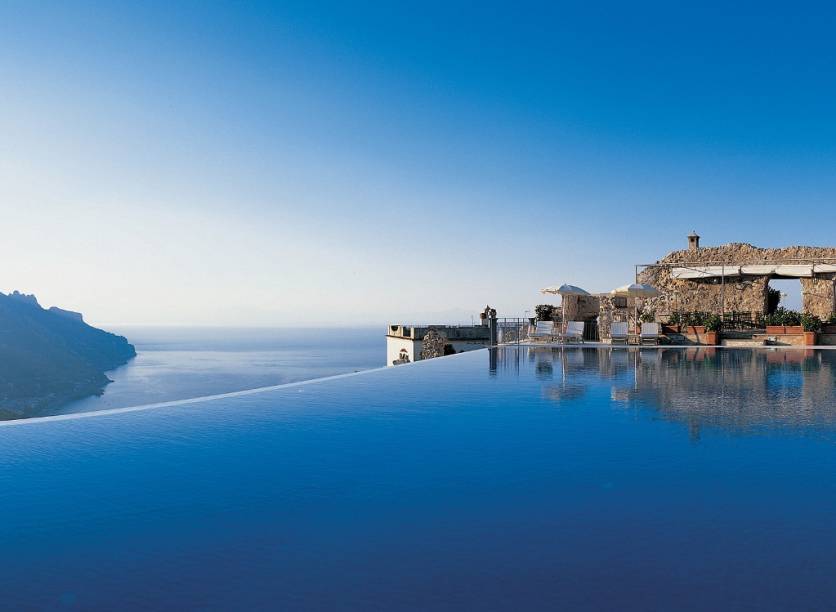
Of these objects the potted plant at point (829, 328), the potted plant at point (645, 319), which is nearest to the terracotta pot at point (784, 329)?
the potted plant at point (829, 328)

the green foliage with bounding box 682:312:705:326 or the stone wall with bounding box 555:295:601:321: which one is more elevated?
the stone wall with bounding box 555:295:601:321

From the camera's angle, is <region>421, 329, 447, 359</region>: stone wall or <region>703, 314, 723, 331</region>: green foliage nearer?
<region>703, 314, 723, 331</region>: green foliage

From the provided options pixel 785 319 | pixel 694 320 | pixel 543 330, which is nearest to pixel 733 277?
pixel 785 319

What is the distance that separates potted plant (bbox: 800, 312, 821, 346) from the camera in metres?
17.1

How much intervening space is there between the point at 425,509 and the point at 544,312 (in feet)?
64.0

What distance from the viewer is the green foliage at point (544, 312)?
22156 mm

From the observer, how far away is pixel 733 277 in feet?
72.8

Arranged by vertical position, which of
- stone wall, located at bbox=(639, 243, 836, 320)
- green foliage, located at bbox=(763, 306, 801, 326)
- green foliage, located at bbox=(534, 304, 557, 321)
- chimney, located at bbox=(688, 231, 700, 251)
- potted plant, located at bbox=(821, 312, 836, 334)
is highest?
chimney, located at bbox=(688, 231, 700, 251)

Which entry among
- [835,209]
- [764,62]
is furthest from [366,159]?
[835,209]

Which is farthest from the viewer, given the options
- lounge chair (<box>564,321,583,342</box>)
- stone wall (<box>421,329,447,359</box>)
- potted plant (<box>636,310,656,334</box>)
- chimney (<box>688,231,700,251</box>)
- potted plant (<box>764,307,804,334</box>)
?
stone wall (<box>421,329,447,359</box>)

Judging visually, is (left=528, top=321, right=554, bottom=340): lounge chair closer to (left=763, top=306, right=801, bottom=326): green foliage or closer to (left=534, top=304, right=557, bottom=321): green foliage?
(left=534, top=304, right=557, bottom=321): green foliage

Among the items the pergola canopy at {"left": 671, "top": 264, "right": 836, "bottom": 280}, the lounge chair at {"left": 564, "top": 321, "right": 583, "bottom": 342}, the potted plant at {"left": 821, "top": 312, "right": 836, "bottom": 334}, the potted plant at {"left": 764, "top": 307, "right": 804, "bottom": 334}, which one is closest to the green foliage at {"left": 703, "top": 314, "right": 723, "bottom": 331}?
the potted plant at {"left": 764, "top": 307, "right": 804, "bottom": 334}

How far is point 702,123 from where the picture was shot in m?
21.1

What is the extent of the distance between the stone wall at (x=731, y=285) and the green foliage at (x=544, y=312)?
422cm
